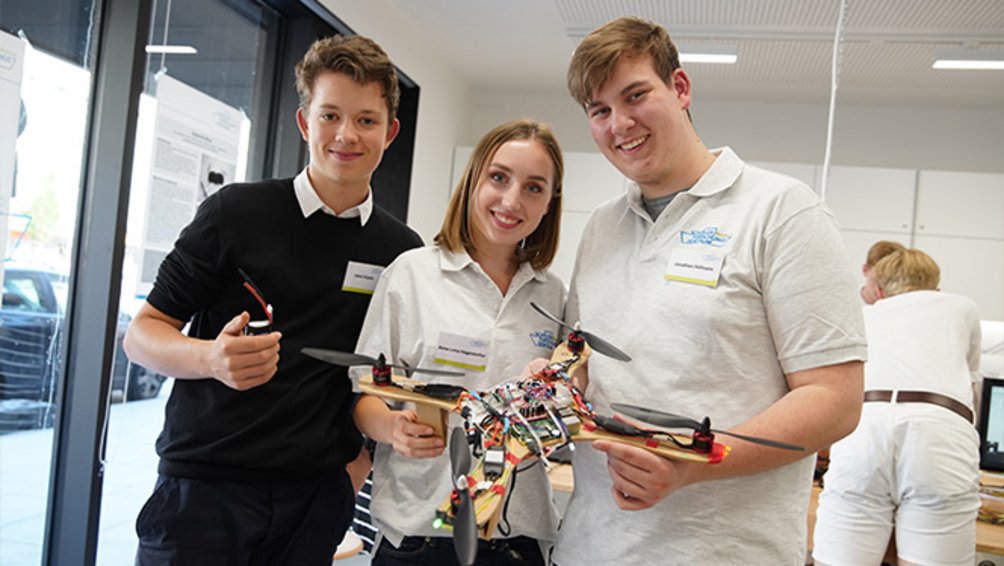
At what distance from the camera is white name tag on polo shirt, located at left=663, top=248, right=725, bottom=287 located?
1.18 meters

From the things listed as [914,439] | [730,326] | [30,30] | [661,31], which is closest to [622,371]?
[730,326]

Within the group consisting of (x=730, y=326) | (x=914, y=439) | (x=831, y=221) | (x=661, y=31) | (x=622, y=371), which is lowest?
(x=914, y=439)

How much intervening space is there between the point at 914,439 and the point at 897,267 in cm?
81

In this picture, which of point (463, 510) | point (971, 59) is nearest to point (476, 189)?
point (463, 510)

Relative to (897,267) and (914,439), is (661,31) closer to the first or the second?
(914,439)

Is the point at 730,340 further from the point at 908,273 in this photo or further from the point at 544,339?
the point at 908,273

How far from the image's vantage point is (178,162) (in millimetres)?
2928

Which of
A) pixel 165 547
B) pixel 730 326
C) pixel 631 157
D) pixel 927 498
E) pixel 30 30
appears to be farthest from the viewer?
pixel 927 498

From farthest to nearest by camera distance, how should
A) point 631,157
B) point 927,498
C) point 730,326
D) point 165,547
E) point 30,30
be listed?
1. point 927,498
2. point 30,30
3. point 165,547
4. point 631,157
5. point 730,326

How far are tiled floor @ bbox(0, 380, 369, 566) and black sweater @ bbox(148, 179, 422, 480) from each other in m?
1.02

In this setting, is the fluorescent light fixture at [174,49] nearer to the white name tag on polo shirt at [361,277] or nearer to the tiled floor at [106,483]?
the tiled floor at [106,483]

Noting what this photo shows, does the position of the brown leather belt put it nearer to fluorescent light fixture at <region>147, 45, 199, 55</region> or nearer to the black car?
the black car

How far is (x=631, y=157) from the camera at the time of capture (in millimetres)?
1297

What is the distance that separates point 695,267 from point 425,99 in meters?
4.32
